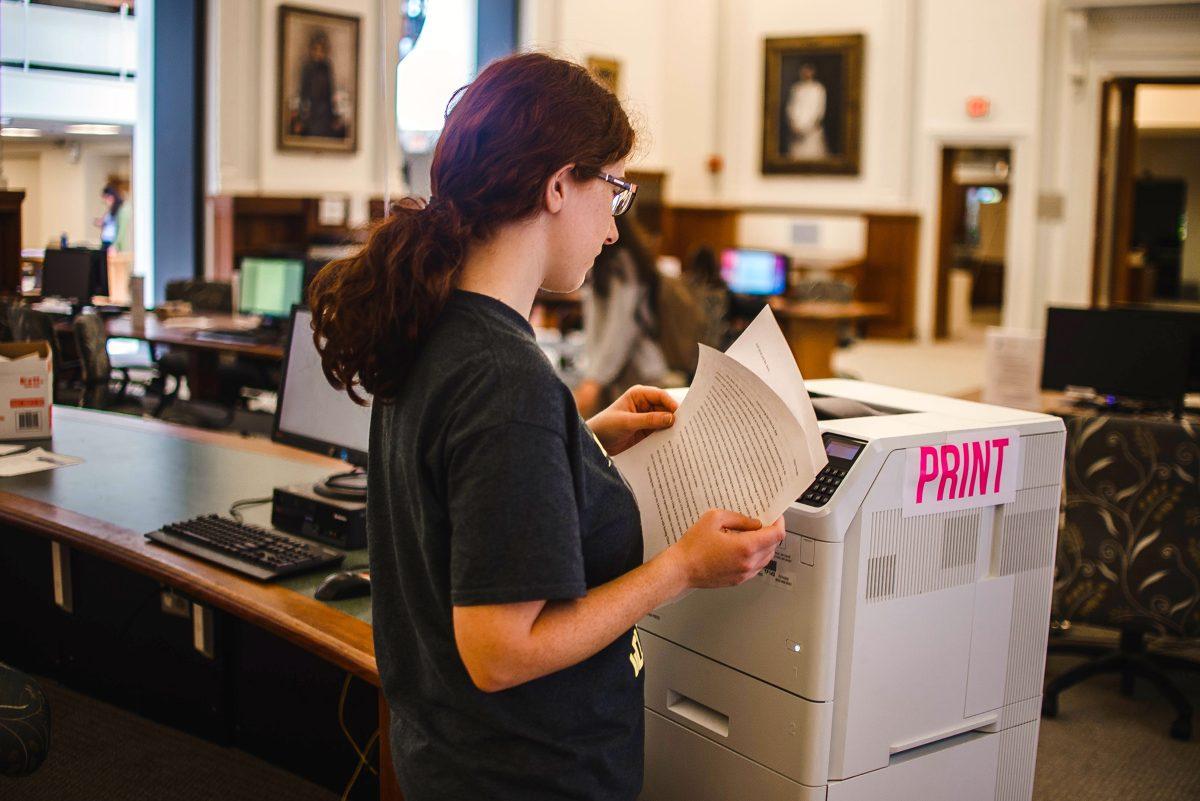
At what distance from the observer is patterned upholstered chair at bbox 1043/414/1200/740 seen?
334 centimetres

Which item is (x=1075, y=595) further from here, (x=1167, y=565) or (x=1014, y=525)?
(x=1014, y=525)

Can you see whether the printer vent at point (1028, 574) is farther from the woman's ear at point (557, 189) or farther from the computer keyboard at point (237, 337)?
the computer keyboard at point (237, 337)

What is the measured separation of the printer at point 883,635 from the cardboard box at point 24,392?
7.74 ft

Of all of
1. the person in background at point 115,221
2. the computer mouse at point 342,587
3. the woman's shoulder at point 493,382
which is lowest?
the computer mouse at point 342,587

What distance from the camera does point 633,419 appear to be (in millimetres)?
1631

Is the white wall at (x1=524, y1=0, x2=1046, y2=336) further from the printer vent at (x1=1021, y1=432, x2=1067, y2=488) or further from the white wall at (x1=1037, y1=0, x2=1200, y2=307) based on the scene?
the printer vent at (x1=1021, y1=432, x2=1067, y2=488)

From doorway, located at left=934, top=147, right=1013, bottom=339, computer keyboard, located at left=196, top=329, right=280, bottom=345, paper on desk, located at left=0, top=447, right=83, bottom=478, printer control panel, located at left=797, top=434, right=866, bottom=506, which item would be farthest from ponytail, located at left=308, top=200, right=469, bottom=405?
doorway, located at left=934, top=147, right=1013, bottom=339

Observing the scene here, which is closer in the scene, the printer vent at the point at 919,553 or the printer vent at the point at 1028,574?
the printer vent at the point at 919,553

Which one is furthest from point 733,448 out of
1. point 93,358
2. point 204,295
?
point 204,295

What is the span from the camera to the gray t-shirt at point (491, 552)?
114 cm

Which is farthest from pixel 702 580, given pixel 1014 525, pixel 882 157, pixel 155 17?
pixel 882 157

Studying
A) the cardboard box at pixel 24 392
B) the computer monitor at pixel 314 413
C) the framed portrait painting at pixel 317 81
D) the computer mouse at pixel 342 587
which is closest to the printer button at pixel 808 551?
the computer mouse at pixel 342 587

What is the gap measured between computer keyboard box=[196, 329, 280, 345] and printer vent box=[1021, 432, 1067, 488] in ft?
16.9

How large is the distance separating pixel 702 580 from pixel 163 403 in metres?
5.62
